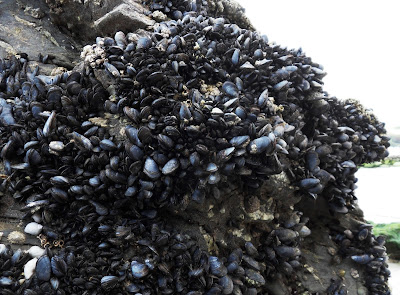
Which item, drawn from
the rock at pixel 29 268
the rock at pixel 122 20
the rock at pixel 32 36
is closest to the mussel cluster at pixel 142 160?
the rock at pixel 29 268

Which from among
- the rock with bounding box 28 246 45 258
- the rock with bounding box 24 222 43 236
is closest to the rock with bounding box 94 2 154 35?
the rock with bounding box 24 222 43 236

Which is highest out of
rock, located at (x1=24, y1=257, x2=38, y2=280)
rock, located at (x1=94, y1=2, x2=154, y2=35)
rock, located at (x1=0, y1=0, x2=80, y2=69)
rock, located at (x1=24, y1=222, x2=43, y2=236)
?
rock, located at (x1=94, y1=2, x2=154, y2=35)

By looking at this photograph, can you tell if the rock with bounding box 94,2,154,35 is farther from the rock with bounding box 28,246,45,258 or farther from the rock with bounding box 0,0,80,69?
the rock with bounding box 28,246,45,258

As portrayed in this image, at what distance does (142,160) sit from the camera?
2.15 m

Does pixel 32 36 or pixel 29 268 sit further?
pixel 32 36

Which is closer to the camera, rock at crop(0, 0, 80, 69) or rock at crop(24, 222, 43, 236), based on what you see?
rock at crop(24, 222, 43, 236)

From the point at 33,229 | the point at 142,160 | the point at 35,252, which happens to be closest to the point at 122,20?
the point at 142,160

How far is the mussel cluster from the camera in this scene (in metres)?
2.11

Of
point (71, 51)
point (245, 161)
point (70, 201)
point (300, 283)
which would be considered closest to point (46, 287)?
point (70, 201)

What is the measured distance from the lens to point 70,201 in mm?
2256

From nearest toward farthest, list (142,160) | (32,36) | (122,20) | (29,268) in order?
(29,268)
(142,160)
(122,20)
(32,36)

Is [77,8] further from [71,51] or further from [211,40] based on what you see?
[211,40]

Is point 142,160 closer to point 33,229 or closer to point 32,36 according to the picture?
point 33,229

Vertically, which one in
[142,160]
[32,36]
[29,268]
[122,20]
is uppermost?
[122,20]
